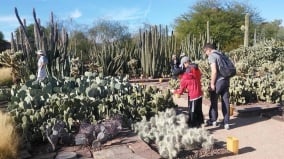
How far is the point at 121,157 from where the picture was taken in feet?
16.9

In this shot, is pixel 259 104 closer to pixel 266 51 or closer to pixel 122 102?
pixel 122 102

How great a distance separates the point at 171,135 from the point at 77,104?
194cm

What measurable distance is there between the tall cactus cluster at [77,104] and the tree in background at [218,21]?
27.4 metres

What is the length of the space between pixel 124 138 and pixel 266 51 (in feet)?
46.3

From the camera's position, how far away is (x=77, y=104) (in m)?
6.67

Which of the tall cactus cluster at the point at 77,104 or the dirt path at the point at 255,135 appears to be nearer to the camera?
the dirt path at the point at 255,135

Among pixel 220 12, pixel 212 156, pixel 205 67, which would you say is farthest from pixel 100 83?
pixel 220 12

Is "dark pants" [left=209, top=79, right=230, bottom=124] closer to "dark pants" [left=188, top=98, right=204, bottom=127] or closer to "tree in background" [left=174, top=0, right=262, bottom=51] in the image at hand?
"dark pants" [left=188, top=98, right=204, bottom=127]

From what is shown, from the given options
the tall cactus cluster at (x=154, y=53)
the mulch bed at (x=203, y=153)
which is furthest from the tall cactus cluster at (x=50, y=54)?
the mulch bed at (x=203, y=153)

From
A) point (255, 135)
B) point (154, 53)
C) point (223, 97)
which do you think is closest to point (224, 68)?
point (223, 97)

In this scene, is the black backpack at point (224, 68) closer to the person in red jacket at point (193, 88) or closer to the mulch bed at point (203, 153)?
the person in red jacket at point (193, 88)

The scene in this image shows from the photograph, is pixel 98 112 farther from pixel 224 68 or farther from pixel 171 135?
pixel 224 68

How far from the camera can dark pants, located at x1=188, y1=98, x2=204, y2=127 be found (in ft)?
23.8

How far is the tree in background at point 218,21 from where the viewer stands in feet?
120
